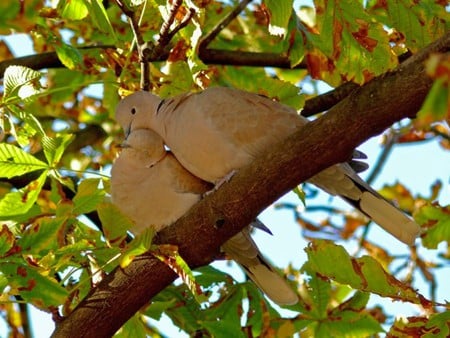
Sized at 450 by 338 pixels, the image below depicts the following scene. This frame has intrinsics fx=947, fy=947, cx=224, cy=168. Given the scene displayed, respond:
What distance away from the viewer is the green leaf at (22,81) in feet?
10.7

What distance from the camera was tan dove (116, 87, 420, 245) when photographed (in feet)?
11.2

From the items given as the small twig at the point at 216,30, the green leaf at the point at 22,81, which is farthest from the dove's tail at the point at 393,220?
the small twig at the point at 216,30

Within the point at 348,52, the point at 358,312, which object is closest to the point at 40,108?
the point at 358,312

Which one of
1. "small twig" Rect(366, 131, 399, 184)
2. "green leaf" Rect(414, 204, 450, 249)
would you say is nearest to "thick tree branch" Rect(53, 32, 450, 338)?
"green leaf" Rect(414, 204, 450, 249)

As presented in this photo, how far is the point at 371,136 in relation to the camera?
2.81m

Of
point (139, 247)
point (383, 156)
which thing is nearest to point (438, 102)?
point (139, 247)

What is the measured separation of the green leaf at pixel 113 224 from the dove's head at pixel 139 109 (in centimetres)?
74

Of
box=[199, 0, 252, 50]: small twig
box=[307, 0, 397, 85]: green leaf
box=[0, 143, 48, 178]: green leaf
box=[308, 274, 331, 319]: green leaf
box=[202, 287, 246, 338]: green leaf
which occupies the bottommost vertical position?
box=[202, 287, 246, 338]: green leaf

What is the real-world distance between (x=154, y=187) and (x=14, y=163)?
57 centimetres

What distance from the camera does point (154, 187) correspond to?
3660mm

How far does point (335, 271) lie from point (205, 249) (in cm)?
45

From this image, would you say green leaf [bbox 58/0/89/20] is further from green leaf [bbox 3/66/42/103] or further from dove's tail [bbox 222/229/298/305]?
dove's tail [bbox 222/229/298/305]

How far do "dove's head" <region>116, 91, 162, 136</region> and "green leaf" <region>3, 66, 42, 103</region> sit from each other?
0.58 meters

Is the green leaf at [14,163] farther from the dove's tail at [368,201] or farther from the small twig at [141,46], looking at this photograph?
the dove's tail at [368,201]
